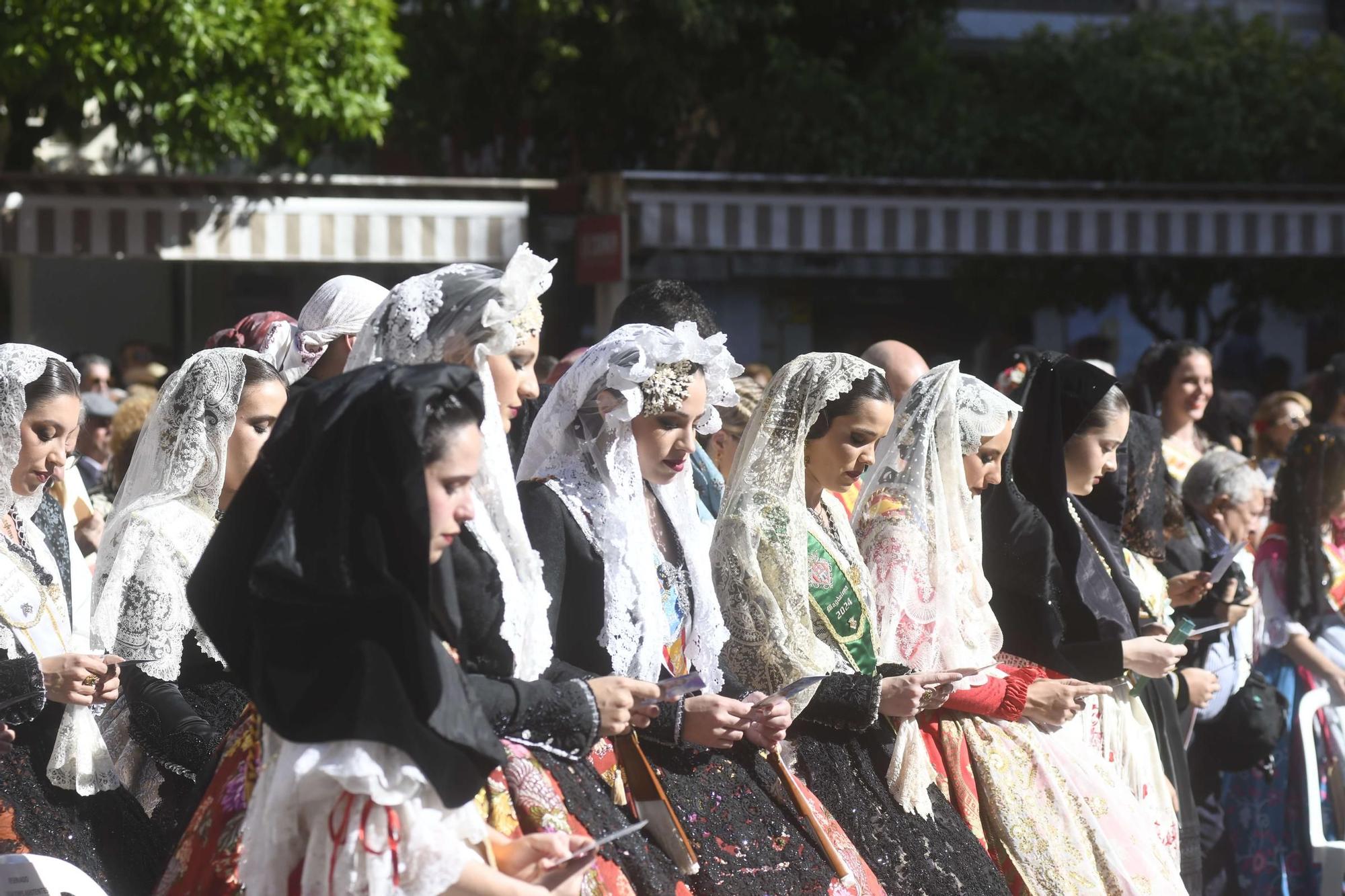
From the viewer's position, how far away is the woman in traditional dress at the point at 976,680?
4.07 metres

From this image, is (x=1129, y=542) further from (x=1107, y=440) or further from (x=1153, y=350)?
(x=1153, y=350)

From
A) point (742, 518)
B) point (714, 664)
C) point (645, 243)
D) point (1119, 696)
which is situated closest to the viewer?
point (714, 664)

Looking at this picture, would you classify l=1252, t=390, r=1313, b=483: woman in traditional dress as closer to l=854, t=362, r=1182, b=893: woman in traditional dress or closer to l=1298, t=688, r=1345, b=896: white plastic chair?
l=1298, t=688, r=1345, b=896: white plastic chair

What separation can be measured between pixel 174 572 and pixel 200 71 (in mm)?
7173

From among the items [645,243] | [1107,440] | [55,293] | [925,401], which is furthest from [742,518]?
[55,293]

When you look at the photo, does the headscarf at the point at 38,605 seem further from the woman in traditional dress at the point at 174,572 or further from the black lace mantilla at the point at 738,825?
the black lace mantilla at the point at 738,825

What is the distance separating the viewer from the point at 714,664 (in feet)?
11.4

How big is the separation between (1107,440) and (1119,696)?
2.32ft

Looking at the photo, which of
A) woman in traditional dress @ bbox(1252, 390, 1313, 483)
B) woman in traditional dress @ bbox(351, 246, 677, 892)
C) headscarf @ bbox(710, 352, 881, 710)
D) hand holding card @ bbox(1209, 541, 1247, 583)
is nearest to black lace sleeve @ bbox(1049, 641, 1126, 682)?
hand holding card @ bbox(1209, 541, 1247, 583)

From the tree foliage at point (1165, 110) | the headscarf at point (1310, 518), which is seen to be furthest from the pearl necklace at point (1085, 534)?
the tree foliage at point (1165, 110)

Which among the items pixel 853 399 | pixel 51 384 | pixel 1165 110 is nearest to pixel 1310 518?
pixel 853 399

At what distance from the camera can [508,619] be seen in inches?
108

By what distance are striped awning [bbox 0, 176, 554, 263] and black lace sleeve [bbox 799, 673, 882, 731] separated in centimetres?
691

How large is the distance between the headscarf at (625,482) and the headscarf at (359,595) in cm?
89
